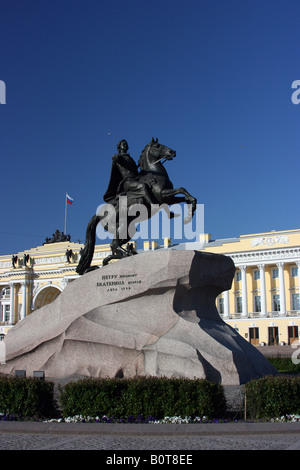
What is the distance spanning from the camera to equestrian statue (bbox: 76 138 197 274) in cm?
1323

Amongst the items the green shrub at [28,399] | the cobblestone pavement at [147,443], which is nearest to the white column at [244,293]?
the green shrub at [28,399]

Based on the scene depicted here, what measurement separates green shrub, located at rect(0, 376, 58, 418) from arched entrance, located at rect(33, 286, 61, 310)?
6894 cm

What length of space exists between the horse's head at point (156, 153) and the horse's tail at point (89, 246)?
6.36 ft

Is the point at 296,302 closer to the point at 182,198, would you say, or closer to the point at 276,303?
the point at 276,303

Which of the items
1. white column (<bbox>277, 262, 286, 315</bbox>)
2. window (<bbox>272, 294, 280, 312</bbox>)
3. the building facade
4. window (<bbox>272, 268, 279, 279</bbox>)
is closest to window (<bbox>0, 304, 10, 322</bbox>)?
the building facade

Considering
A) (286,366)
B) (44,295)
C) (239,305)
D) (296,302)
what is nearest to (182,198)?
(286,366)

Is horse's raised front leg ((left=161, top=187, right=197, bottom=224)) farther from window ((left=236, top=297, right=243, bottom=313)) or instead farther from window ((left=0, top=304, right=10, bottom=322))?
window ((left=0, top=304, right=10, bottom=322))

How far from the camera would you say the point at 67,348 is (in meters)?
12.3

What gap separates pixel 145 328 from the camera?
1185 centimetres

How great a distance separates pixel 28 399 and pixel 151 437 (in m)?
2.43

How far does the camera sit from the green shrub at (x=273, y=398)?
26.6 feet

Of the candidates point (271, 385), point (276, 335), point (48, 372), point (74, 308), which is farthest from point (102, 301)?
point (276, 335)
